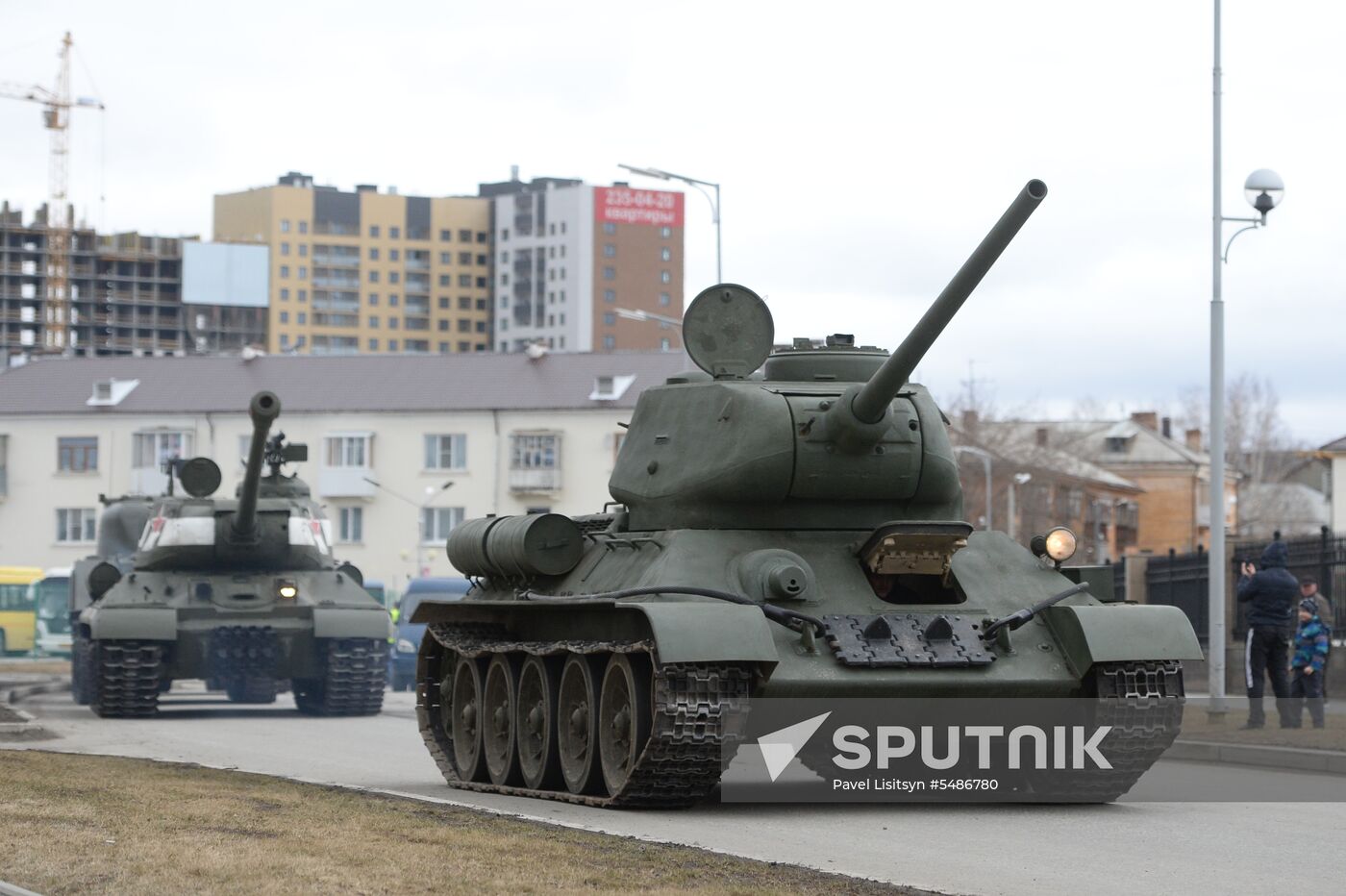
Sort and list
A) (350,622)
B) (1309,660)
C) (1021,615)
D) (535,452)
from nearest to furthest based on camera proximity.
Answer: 1. (1021,615)
2. (1309,660)
3. (350,622)
4. (535,452)

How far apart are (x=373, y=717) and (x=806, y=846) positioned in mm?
15229

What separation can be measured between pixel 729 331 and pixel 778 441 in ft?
3.97

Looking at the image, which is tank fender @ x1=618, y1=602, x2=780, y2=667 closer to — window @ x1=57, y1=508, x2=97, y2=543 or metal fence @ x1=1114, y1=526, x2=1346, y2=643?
metal fence @ x1=1114, y1=526, x2=1346, y2=643

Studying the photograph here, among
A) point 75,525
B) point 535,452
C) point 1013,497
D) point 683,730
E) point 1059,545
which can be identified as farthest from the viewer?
point 75,525

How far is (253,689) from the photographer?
2712 centimetres

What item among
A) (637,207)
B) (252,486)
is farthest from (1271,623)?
(637,207)

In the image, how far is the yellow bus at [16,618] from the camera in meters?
60.4

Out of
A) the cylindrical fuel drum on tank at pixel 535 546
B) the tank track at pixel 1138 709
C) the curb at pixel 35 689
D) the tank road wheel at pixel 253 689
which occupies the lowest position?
the curb at pixel 35 689

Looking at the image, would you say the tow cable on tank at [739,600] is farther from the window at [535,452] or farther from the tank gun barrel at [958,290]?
the window at [535,452]

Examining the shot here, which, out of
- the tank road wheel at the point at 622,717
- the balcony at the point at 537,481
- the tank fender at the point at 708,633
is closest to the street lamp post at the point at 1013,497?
the balcony at the point at 537,481

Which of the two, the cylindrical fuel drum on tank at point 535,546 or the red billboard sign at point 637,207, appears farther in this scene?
the red billboard sign at point 637,207

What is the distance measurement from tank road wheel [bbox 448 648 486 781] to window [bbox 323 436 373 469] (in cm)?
6041

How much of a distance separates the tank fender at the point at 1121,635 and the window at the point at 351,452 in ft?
211

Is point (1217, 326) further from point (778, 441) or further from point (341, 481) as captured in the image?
point (341, 481)
